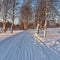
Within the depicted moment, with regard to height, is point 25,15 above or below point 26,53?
above

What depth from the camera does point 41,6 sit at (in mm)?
39375

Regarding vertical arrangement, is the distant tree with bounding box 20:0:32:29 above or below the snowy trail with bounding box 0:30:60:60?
above

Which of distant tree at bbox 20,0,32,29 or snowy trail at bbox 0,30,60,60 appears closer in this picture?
snowy trail at bbox 0,30,60,60

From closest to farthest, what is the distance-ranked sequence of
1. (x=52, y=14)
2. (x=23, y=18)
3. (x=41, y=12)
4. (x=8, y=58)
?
(x=8, y=58), (x=52, y=14), (x=41, y=12), (x=23, y=18)

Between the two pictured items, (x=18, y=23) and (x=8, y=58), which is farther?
(x=18, y=23)

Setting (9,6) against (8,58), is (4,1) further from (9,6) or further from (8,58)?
(8,58)

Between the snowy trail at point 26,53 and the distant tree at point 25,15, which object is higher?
the distant tree at point 25,15

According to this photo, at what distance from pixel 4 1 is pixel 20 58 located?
32478 millimetres

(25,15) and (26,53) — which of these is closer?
(26,53)

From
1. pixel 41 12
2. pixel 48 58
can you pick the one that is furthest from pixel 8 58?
pixel 41 12

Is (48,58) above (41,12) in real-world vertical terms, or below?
below

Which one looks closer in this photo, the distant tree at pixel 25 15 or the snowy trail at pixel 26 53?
the snowy trail at pixel 26 53

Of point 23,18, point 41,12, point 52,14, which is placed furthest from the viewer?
point 23,18

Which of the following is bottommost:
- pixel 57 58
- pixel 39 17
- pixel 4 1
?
pixel 57 58
